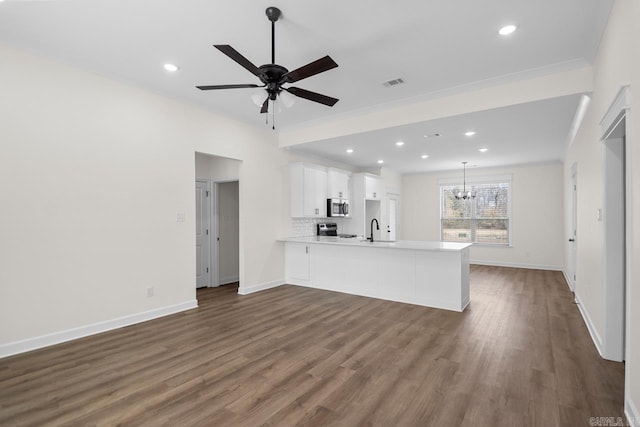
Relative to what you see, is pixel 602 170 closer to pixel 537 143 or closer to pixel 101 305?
pixel 537 143

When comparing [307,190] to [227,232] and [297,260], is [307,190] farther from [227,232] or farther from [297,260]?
[227,232]

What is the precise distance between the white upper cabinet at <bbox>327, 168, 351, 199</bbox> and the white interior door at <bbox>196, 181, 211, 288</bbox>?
8.54 ft

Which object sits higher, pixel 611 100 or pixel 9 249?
pixel 611 100

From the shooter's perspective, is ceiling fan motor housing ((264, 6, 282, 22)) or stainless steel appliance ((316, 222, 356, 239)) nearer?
ceiling fan motor housing ((264, 6, 282, 22))

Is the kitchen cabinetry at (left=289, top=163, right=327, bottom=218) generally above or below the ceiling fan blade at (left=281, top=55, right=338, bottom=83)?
below

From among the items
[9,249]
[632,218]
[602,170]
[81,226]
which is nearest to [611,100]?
[602,170]

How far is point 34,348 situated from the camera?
3.18 meters

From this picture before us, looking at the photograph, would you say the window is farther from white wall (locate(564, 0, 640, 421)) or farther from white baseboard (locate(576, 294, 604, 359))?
white baseboard (locate(576, 294, 604, 359))

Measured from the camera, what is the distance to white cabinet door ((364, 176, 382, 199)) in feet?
25.9

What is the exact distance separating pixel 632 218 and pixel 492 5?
6.15 feet

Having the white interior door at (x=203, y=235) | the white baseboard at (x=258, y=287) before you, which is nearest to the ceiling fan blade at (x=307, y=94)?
the white baseboard at (x=258, y=287)

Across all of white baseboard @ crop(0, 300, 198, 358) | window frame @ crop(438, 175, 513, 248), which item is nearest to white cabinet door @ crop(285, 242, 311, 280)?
white baseboard @ crop(0, 300, 198, 358)

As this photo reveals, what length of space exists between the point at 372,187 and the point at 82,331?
6448 mm

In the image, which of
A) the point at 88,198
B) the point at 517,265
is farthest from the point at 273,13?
the point at 517,265
